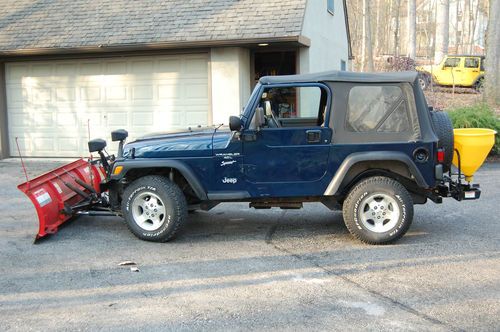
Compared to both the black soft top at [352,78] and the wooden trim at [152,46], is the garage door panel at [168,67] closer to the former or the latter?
the wooden trim at [152,46]

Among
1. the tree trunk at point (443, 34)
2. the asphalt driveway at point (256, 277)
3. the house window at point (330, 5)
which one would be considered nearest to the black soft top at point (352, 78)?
the asphalt driveway at point (256, 277)

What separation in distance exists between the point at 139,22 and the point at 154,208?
26.5ft

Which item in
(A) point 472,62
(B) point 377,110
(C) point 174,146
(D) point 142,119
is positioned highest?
(A) point 472,62

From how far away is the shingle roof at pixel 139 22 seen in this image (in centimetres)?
1208

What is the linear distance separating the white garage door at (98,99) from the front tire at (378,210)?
733 cm

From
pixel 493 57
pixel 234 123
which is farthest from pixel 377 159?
pixel 493 57

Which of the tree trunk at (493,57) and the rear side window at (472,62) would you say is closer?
the tree trunk at (493,57)

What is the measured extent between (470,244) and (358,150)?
169 cm

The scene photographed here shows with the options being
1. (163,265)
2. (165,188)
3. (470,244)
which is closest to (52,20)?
(165,188)

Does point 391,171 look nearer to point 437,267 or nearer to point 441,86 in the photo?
point 437,267

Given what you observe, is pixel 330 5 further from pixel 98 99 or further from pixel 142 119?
pixel 98 99

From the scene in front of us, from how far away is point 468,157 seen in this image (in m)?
6.34

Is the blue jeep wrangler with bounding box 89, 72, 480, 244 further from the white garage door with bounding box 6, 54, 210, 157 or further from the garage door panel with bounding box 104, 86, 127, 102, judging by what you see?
the garage door panel with bounding box 104, 86, 127, 102

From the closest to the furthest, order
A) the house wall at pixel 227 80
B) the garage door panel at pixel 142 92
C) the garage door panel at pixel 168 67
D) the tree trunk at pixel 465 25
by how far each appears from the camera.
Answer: the house wall at pixel 227 80 → the garage door panel at pixel 168 67 → the garage door panel at pixel 142 92 → the tree trunk at pixel 465 25
